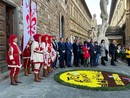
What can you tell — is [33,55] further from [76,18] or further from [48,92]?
[76,18]

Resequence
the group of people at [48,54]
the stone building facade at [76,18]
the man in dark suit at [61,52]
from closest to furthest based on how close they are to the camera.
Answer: the group of people at [48,54] < the man in dark suit at [61,52] < the stone building facade at [76,18]

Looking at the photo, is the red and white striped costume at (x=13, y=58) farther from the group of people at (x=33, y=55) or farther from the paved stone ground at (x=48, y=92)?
the paved stone ground at (x=48, y=92)

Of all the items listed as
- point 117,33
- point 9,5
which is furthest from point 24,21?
point 117,33

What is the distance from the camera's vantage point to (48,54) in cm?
853

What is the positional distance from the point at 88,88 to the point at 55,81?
1384 mm

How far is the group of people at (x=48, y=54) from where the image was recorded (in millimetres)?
6898

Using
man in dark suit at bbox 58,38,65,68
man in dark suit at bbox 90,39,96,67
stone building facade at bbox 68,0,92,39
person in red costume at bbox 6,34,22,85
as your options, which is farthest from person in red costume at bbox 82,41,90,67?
stone building facade at bbox 68,0,92,39

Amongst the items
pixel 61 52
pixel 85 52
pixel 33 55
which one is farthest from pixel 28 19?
pixel 85 52

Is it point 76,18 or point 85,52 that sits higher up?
point 76,18

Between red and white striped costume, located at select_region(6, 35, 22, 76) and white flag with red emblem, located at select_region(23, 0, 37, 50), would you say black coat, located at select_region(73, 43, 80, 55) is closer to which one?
white flag with red emblem, located at select_region(23, 0, 37, 50)

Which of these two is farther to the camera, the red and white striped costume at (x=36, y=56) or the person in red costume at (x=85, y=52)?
the person in red costume at (x=85, y=52)

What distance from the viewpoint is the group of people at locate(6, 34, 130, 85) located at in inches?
272

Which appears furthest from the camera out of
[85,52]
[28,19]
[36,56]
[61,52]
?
[85,52]

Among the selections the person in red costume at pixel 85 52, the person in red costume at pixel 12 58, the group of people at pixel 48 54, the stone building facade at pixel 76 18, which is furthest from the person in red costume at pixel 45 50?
the stone building facade at pixel 76 18
